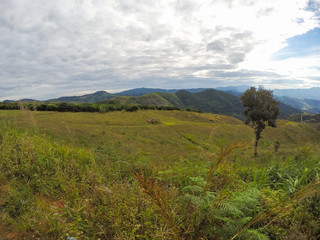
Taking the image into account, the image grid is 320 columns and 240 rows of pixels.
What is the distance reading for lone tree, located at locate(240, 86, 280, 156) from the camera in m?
26.0

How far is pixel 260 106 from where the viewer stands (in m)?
26.1

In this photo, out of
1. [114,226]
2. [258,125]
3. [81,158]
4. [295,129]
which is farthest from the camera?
[295,129]

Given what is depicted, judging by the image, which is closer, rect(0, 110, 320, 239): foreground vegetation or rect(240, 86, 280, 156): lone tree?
rect(0, 110, 320, 239): foreground vegetation

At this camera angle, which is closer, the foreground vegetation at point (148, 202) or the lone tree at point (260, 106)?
the foreground vegetation at point (148, 202)

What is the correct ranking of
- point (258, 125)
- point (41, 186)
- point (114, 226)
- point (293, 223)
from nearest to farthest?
point (293, 223) → point (114, 226) → point (41, 186) → point (258, 125)

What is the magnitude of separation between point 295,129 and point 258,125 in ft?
172

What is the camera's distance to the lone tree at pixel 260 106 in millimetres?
26016

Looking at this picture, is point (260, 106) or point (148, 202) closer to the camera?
point (148, 202)

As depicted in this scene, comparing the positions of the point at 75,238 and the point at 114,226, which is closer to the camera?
the point at 75,238

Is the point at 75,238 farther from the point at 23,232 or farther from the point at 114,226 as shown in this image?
the point at 23,232

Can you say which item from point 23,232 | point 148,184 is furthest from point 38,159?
point 148,184

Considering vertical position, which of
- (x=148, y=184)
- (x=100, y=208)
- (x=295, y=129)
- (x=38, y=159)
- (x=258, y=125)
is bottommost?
(x=295, y=129)

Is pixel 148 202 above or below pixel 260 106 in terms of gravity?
below

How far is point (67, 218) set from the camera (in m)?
3.20
